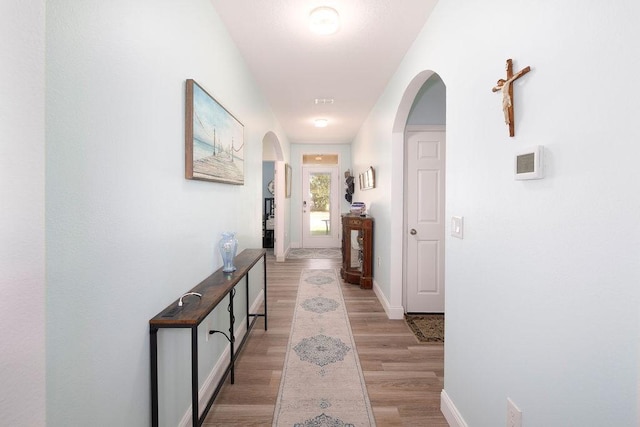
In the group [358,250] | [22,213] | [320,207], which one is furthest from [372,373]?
[320,207]

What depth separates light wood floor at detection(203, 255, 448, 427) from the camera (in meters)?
1.81

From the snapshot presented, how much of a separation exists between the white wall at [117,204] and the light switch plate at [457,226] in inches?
58.3

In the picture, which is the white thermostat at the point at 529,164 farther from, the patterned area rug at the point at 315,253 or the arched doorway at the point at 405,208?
the patterned area rug at the point at 315,253

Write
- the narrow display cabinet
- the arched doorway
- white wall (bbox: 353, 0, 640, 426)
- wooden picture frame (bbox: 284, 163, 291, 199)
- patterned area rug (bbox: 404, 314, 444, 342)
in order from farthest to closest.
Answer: wooden picture frame (bbox: 284, 163, 291, 199), the narrow display cabinet, the arched doorway, patterned area rug (bbox: 404, 314, 444, 342), white wall (bbox: 353, 0, 640, 426)

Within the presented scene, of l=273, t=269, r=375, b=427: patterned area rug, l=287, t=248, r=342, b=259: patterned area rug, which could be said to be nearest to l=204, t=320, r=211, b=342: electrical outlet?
l=273, t=269, r=375, b=427: patterned area rug

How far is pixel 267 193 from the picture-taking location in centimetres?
852

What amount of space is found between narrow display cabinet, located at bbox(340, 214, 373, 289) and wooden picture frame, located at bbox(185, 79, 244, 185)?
94.5 inches

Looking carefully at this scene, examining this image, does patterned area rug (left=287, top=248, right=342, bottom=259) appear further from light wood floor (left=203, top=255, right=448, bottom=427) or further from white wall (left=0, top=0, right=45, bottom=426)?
white wall (left=0, top=0, right=45, bottom=426)

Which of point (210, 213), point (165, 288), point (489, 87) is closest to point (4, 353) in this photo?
point (165, 288)

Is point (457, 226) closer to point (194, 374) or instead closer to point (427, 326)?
point (194, 374)

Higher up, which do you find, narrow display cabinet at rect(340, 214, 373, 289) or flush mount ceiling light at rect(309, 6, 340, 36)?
flush mount ceiling light at rect(309, 6, 340, 36)

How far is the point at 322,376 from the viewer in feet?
7.16

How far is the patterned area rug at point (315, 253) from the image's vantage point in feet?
21.3

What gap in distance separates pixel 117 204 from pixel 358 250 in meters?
3.86
